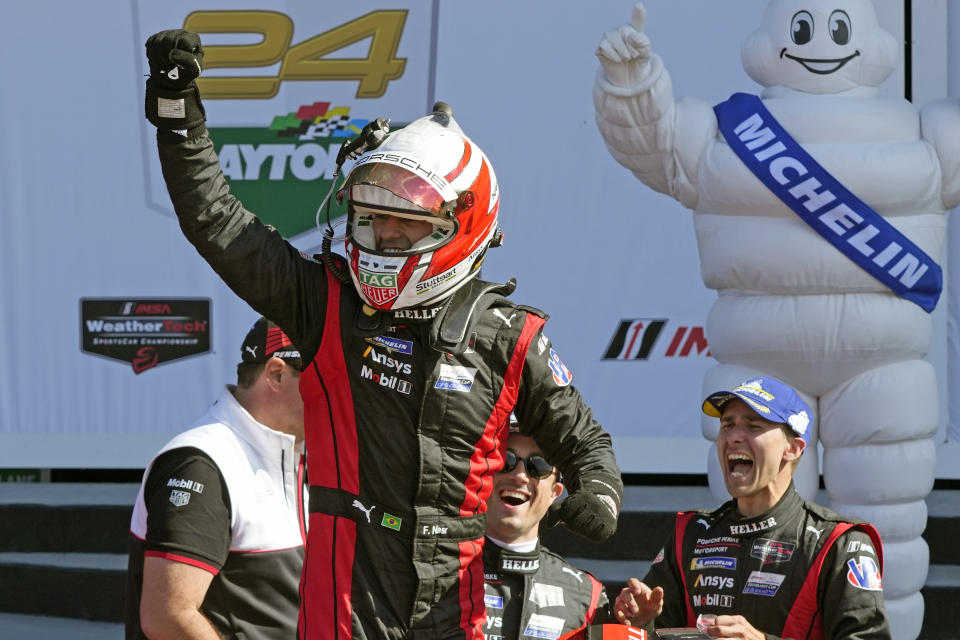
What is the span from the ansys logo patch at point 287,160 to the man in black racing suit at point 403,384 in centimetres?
406

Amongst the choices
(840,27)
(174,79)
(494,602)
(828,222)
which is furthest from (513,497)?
(840,27)

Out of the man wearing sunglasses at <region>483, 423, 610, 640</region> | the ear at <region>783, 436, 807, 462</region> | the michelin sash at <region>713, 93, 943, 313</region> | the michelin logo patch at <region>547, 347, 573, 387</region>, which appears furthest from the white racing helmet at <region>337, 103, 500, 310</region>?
the michelin sash at <region>713, 93, 943, 313</region>

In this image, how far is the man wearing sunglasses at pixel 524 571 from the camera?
3.17m

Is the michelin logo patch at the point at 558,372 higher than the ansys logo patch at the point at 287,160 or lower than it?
lower

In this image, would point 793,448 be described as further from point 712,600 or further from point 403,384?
point 403,384

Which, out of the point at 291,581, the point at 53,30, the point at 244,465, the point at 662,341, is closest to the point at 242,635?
the point at 291,581

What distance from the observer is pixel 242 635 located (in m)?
2.82

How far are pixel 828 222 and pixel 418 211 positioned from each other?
96.6 inches

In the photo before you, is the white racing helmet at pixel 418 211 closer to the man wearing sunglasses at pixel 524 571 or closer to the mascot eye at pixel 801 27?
the man wearing sunglasses at pixel 524 571

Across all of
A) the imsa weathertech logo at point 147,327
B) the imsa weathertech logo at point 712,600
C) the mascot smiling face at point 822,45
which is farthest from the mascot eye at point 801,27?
the imsa weathertech logo at point 147,327

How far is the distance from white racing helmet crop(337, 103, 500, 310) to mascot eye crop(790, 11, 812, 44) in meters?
2.50

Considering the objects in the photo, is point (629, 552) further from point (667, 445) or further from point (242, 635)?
point (242, 635)

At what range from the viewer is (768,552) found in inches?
122

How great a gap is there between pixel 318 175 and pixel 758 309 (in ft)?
8.72
